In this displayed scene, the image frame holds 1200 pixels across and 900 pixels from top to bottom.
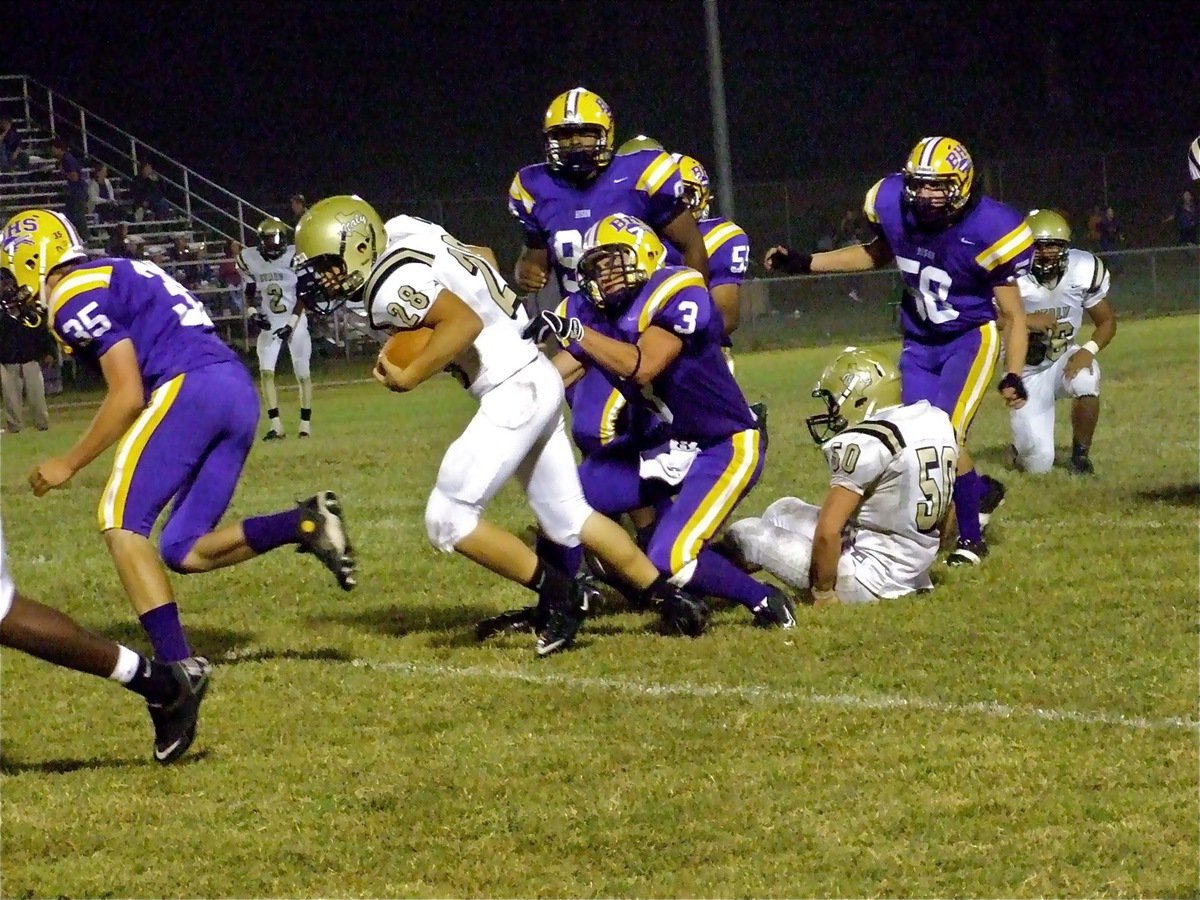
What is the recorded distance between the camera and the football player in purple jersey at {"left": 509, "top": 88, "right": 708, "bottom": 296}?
675 centimetres

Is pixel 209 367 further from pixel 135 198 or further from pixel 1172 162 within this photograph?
pixel 1172 162

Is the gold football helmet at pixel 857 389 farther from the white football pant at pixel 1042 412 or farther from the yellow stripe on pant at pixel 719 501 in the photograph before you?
the white football pant at pixel 1042 412

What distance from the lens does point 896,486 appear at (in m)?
5.88

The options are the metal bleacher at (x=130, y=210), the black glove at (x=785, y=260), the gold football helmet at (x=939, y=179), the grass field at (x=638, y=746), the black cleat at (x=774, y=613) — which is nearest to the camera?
the grass field at (x=638, y=746)

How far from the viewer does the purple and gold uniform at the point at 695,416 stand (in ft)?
18.4

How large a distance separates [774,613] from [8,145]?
62.7ft

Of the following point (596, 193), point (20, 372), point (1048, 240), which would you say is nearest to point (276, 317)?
point (20, 372)

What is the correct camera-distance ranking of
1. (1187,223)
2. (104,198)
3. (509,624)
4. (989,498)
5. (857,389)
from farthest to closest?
1. (1187,223)
2. (104,198)
3. (989,498)
4. (857,389)
5. (509,624)

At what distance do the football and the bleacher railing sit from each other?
61.1 ft

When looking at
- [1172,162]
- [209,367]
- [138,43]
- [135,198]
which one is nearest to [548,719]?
[209,367]

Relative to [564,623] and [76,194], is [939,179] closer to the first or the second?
[564,623]

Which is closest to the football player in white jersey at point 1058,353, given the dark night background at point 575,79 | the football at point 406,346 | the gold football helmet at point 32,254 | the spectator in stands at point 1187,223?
the football at point 406,346

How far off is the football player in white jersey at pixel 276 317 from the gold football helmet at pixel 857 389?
7820mm

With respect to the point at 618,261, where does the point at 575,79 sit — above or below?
above
